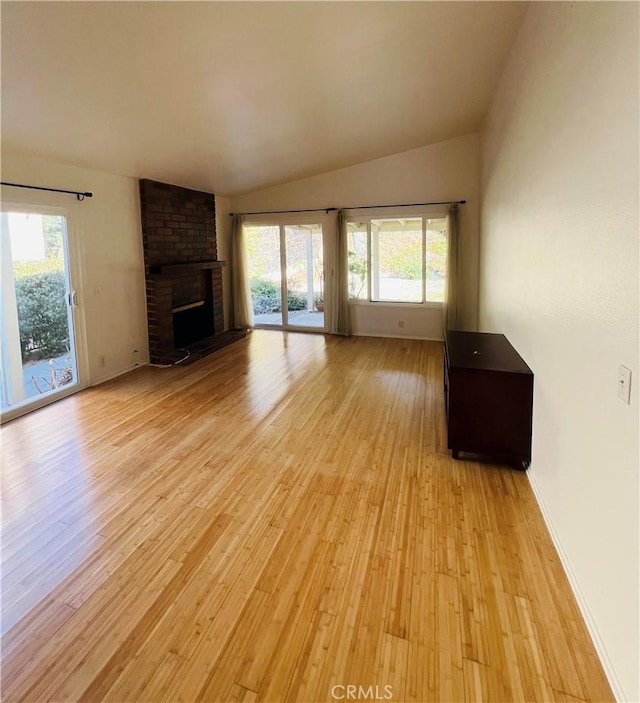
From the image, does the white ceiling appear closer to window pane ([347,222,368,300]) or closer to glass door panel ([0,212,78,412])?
glass door panel ([0,212,78,412])

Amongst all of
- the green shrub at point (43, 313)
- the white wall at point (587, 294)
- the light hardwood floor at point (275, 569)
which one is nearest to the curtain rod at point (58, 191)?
the green shrub at point (43, 313)

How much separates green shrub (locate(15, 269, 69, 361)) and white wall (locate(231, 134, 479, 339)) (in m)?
3.96

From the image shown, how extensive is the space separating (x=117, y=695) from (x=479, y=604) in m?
1.37

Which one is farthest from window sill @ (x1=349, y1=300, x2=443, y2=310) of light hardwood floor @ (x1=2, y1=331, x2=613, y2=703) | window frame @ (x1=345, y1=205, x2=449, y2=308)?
light hardwood floor @ (x1=2, y1=331, x2=613, y2=703)

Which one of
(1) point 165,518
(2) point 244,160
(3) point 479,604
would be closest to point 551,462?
(3) point 479,604

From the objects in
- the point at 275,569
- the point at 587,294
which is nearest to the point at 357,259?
the point at 587,294

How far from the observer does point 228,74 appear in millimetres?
3041

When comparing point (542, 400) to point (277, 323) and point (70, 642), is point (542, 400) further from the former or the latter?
point (277, 323)

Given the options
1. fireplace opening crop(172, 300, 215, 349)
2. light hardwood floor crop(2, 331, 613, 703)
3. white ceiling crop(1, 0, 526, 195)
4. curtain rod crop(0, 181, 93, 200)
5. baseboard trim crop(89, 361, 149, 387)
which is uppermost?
white ceiling crop(1, 0, 526, 195)

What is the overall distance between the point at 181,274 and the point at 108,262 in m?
1.22

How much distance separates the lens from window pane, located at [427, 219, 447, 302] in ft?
21.3

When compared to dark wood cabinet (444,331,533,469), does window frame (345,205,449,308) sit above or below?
above

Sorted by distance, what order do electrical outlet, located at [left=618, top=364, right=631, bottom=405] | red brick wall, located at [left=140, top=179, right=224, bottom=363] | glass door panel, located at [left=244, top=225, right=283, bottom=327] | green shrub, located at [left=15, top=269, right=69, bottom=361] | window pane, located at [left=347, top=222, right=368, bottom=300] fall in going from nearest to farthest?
electrical outlet, located at [left=618, top=364, right=631, bottom=405], green shrub, located at [left=15, top=269, right=69, bottom=361], red brick wall, located at [left=140, top=179, right=224, bottom=363], window pane, located at [left=347, top=222, right=368, bottom=300], glass door panel, located at [left=244, top=225, right=283, bottom=327]

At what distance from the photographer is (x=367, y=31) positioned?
2.78 meters
